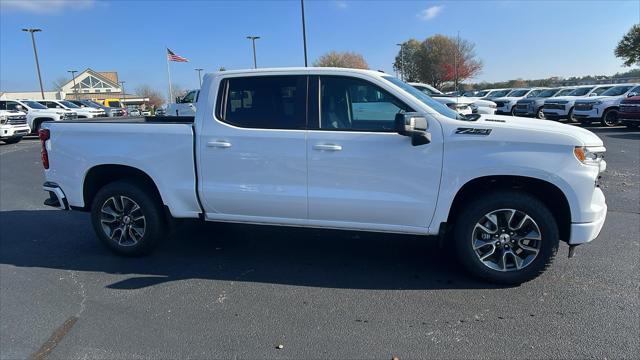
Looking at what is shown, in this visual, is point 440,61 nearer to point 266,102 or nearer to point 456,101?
point 456,101

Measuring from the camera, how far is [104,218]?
4.73m

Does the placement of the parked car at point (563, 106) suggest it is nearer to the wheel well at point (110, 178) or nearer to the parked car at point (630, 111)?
the parked car at point (630, 111)

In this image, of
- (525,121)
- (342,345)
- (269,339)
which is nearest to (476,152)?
(525,121)

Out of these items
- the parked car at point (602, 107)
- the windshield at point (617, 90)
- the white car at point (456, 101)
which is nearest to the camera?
the white car at point (456, 101)

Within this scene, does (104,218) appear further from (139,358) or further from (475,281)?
(475,281)

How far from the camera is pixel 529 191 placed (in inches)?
155

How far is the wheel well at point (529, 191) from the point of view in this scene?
3.76 m

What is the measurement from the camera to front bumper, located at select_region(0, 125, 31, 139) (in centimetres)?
1706

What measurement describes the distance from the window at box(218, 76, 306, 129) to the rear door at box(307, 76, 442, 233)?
0.14m

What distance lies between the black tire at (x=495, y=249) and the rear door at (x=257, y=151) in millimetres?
1448

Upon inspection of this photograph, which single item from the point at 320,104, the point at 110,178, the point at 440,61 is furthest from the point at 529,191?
the point at 440,61

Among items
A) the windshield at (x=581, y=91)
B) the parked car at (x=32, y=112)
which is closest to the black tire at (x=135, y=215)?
the parked car at (x=32, y=112)

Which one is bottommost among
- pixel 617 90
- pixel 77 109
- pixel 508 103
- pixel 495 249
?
pixel 495 249

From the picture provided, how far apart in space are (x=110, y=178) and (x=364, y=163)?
9.51 ft
